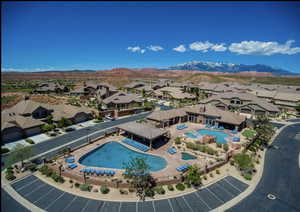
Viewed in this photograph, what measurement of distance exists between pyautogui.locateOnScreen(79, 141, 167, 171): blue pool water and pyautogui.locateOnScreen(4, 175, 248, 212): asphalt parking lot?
219 inches

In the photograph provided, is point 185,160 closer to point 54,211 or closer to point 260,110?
point 54,211

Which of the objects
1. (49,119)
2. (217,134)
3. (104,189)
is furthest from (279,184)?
(49,119)

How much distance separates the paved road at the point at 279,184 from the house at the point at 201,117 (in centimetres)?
784

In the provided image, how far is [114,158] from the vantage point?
2352 cm

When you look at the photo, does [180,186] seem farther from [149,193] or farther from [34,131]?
[34,131]

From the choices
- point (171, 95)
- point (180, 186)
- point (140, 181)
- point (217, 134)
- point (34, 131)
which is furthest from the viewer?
point (171, 95)

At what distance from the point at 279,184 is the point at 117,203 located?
59.1ft

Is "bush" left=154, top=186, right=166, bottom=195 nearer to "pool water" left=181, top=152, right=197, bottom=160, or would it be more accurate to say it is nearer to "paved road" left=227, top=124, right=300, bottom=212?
"paved road" left=227, top=124, right=300, bottom=212

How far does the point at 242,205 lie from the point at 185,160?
8483 mm

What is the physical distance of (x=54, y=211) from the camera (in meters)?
14.0

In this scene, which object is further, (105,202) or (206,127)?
(206,127)

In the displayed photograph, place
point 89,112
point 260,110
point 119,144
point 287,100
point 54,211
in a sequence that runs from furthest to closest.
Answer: point 287,100 → point 260,110 → point 89,112 → point 119,144 → point 54,211

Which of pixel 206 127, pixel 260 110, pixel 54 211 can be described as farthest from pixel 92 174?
pixel 260 110

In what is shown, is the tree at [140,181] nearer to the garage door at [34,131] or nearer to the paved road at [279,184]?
the paved road at [279,184]
